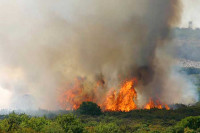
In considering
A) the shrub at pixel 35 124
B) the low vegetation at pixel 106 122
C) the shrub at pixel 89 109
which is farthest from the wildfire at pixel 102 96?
the shrub at pixel 35 124

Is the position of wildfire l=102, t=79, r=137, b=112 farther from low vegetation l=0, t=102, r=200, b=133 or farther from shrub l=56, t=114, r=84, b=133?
shrub l=56, t=114, r=84, b=133

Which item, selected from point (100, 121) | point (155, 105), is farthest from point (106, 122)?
point (155, 105)

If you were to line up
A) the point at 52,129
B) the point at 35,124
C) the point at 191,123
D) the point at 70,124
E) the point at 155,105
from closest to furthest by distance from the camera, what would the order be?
the point at 52,129, the point at 35,124, the point at 70,124, the point at 191,123, the point at 155,105

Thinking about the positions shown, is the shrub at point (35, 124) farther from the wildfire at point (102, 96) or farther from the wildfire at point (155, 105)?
the wildfire at point (155, 105)

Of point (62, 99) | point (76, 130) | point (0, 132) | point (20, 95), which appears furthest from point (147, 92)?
point (0, 132)

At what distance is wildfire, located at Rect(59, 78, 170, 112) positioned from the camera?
330ft

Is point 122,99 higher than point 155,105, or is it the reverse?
point 122,99

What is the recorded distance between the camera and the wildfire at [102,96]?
100500 millimetres

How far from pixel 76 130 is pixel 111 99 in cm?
4074

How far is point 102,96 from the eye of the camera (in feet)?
335

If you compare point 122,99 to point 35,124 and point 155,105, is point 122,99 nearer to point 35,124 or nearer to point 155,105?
point 155,105

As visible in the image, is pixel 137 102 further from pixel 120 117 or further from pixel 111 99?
pixel 120 117

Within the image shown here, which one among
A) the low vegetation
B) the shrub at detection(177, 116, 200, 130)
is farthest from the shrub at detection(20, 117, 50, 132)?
the shrub at detection(177, 116, 200, 130)

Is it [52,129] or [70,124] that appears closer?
[52,129]
